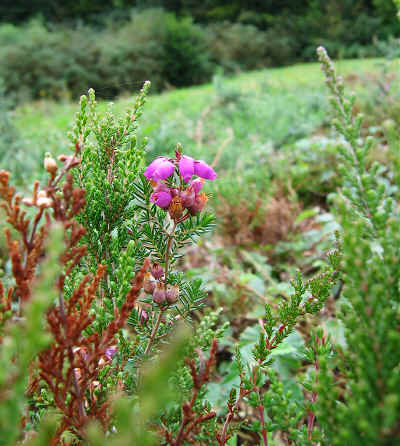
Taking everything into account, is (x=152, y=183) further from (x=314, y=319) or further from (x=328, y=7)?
(x=328, y=7)

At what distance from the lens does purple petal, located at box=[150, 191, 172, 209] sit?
2.02 ft

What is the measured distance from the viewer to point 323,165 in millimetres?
2543

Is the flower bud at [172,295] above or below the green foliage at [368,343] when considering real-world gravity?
below

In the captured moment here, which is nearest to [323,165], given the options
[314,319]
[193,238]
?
[314,319]

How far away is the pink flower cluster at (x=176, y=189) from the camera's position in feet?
2.02

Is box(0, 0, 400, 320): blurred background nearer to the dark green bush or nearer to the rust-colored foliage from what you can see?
the dark green bush

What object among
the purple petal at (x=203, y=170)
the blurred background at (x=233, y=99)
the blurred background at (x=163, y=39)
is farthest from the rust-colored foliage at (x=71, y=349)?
the blurred background at (x=163, y=39)

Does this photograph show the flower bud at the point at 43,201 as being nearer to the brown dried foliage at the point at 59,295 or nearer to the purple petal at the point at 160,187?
the brown dried foliage at the point at 59,295

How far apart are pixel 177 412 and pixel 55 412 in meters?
0.21

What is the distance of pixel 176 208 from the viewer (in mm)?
616

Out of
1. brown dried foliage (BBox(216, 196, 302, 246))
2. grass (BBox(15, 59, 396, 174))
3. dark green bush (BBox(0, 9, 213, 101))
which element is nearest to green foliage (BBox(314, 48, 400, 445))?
brown dried foliage (BBox(216, 196, 302, 246))

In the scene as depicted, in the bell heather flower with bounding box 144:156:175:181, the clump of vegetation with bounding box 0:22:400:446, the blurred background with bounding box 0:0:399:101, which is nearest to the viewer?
the clump of vegetation with bounding box 0:22:400:446

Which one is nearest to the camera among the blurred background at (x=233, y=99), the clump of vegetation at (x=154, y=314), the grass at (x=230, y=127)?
the clump of vegetation at (x=154, y=314)

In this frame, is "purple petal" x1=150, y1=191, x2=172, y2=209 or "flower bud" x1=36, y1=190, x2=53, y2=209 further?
"purple petal" x1=150, y1=191, x2=172, y2=209
